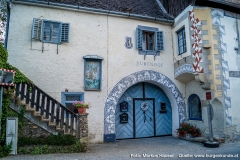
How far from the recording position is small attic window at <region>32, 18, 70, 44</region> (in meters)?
8.26

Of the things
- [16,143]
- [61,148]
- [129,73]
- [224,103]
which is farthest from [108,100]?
[224,103]

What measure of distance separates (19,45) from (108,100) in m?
4.43

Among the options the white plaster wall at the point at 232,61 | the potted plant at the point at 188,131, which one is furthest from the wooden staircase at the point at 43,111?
the white plaster wall at the point at 232,61

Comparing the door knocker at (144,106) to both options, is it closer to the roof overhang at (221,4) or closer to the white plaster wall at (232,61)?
the white plaster wall at (232,61)

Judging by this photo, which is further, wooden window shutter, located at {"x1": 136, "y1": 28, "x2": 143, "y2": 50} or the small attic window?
wooden window shutter, located at {"x1": 136, "y1": 28, "x2": 143, "y2": 50}

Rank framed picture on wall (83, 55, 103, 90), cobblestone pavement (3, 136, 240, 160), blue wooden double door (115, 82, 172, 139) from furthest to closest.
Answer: blue wooden double door (115, 82, 172, 139) < framed picture on wall (83, 55, 103, 90) < cobblestone pavement (3, 136, 240, 160)

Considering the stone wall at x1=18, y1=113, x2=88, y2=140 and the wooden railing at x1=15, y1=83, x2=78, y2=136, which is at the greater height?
the wooden railing at x1=15, y1=83, x2=78, y2=136

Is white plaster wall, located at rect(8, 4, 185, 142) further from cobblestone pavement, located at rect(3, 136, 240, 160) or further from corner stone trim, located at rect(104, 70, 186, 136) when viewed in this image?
cobblestone pavement, located at rect(3, 136, 240, 160)

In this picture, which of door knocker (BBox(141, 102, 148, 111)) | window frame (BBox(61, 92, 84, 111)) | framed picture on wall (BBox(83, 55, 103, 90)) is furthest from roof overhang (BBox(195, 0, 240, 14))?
window frame (BBox(61, 92, 84, 111))

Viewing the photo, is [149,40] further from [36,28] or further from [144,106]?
[36,28]

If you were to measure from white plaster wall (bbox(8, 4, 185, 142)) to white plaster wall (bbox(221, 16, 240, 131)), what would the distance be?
8.87ft

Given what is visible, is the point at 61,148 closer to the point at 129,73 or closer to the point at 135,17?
the point at 129,73

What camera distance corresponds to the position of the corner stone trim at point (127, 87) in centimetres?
880

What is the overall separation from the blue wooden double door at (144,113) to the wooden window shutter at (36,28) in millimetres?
4807
